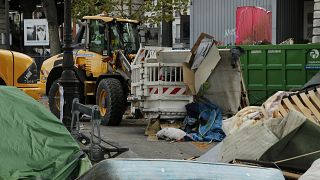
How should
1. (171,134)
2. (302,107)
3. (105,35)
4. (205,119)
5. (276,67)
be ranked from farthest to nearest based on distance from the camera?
(105,35), (276,67), (205,119), (171,134), (302,107)

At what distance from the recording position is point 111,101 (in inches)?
509

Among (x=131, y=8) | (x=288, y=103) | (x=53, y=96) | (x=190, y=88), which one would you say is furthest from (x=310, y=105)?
(x=131, y=8)

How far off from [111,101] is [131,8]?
13.9 meters

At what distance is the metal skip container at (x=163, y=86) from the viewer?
38.3 feet

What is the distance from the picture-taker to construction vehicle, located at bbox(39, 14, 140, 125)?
44.3ft

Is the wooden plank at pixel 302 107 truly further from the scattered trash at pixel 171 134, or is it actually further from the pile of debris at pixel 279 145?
the scattered trash at pixel 171 134

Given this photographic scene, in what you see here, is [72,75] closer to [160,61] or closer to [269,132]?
[160,61]

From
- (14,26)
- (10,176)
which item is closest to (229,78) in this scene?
(10,176)

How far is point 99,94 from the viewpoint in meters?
13.6

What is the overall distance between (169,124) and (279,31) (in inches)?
390

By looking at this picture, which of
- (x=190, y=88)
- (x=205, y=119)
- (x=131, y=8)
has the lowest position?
(x=205, y=119)

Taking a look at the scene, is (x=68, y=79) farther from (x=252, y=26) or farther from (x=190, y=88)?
(x=252, y=26)

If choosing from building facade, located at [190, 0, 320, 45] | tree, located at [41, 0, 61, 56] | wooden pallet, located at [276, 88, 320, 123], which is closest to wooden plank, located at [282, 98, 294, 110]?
wooden pallet, located at [276, 88, 320, 123]

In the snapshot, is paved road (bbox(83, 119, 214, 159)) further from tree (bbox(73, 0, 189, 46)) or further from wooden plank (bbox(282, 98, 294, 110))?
tree (bbox(73, 0, 189, 46))
